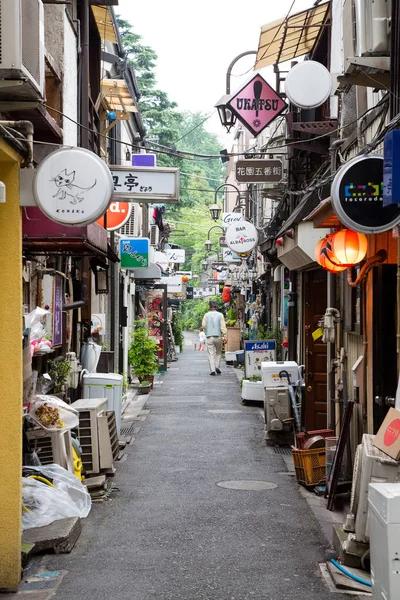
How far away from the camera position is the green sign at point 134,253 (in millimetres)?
23172

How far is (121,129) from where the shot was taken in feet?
83.6

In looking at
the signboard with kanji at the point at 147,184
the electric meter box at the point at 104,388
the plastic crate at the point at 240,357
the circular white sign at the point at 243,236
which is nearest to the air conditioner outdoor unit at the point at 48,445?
the electric meter box at the point at 104,388

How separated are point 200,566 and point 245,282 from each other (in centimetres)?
2964

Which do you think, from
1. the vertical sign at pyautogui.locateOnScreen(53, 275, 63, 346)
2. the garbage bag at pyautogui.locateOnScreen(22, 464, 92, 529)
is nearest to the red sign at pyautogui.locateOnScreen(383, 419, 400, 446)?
the garbage bag at pyautogui.locateOnScreen(22, 464, 92, 529)

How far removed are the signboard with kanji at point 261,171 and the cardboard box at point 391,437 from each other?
392 inches

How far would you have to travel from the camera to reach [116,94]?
17062 millimetres

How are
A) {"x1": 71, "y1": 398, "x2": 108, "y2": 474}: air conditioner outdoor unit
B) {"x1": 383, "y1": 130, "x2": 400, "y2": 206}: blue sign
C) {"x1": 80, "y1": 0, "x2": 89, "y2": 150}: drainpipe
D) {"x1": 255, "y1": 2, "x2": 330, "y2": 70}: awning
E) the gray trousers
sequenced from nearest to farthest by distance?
{"x1": 383, "y1": 130, "x2": 400, "y2": 206}: blue sign, {"x1": 71, "y1": 398, "x2": 108, "y2": 474}: air conditioner outdoor unit, {"x1": 80, "y1": 0, "x2": 89, "y2": 150}: drainpipe, {"x1": 255, "y1": 2, "x2": 330, "y2": 70}: awning, the gray trousers

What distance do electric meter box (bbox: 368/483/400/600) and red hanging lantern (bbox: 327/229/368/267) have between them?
4.99 meters

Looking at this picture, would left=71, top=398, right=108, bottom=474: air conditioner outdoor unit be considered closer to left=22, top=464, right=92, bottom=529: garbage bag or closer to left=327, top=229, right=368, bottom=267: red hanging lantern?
left=22, top=464, right=92, bottom=529: garbage bag

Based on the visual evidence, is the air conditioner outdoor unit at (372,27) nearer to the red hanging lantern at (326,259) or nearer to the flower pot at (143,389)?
the red hanging lantern at (326,259)

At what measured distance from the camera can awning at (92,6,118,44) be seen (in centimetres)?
1550

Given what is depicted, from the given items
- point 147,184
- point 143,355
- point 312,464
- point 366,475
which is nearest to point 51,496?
point 366,475

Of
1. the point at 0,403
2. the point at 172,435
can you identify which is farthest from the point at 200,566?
the point at 172,435

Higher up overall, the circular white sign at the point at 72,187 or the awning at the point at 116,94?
the awning at the point at 116,94
